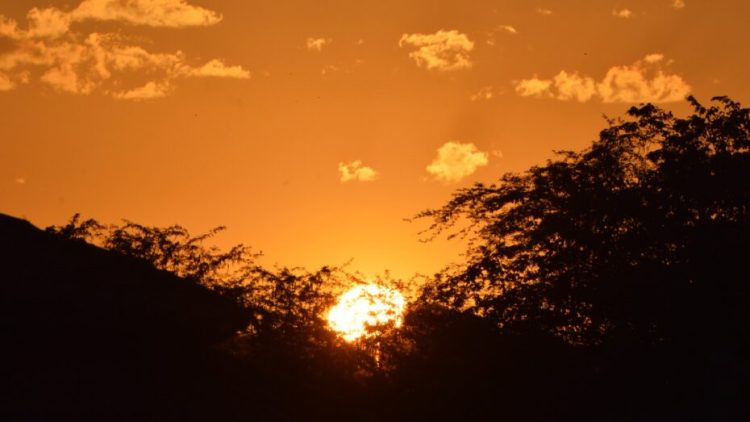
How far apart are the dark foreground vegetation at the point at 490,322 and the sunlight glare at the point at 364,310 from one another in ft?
1.02

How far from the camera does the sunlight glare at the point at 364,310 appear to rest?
16453 mm

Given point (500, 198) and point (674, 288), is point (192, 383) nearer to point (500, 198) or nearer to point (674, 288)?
point (500, 198)

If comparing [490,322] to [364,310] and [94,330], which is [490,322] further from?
[94,330]

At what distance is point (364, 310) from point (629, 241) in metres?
6.20

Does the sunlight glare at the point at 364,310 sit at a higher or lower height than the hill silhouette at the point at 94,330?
higher

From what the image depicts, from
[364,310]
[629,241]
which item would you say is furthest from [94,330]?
[629,241]

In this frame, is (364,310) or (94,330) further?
(364,310)

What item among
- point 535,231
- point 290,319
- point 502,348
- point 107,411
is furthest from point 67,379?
point 535,231

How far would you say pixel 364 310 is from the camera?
677 inches

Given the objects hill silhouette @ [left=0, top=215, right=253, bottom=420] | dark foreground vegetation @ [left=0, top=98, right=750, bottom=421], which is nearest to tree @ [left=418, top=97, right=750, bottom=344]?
dark foreground vegetation @ [left=0, top=98, right=750, bottom=421]

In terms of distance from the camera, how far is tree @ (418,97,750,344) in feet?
55.5

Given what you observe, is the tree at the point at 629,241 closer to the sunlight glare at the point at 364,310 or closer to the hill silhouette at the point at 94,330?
the sunlight glare at the point at 364,310

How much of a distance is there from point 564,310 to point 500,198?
3396 mm

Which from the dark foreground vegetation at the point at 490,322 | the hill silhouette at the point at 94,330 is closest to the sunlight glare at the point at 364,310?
the dark foreground vegetation at the point at 490,322
